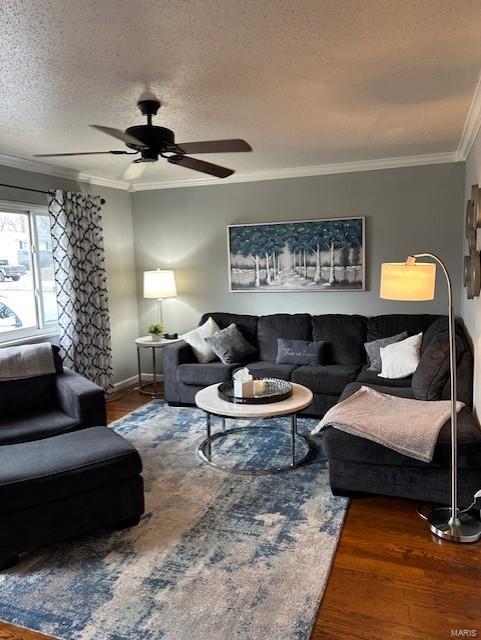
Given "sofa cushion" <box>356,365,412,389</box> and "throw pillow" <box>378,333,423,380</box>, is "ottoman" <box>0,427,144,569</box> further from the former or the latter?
"throw pillow" <box>378,333,423,380</box>

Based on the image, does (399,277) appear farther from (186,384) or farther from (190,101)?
(186,384)

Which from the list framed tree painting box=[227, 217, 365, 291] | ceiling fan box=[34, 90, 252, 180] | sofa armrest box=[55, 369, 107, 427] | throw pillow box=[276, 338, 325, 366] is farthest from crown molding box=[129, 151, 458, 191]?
sofa armrest box=[55, 369, 107, 427]

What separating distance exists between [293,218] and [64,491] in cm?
376

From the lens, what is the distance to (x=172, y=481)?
129 inches

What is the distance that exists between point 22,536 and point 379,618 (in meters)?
1.73

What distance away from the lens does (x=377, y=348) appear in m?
4.52

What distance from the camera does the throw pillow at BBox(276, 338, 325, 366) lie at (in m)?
4.74

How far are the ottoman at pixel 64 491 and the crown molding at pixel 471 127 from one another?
2967mm

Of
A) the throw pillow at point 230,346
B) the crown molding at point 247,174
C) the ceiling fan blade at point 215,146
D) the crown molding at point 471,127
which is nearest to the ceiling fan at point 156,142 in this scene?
the ceiling fan blade at point 215,146

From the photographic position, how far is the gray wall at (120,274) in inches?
219

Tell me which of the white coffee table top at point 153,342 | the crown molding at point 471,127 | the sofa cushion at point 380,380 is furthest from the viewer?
the white coffee table top at point 153,342

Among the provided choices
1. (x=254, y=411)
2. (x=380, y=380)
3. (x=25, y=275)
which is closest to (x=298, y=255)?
(x=380, y=380)

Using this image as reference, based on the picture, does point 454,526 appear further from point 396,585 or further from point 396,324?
point 396,324

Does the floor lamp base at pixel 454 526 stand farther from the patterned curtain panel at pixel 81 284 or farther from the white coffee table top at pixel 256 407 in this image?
the patterned curtain panel at pixel 81 284
